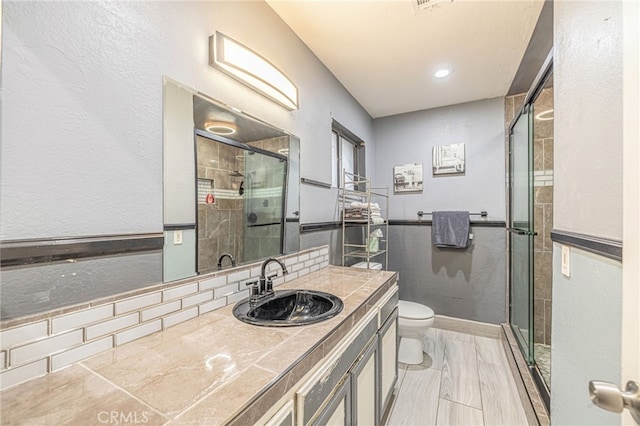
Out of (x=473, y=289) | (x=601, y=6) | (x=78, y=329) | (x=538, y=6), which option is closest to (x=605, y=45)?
(x=601, y=6)

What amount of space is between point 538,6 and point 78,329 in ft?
8.32

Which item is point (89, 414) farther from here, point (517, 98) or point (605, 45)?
point (517, 98)

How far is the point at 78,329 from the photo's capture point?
736mm

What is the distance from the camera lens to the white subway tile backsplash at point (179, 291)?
3.17 feet

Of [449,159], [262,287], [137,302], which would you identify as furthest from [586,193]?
[449,159]

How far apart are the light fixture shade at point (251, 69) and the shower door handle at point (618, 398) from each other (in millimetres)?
1532

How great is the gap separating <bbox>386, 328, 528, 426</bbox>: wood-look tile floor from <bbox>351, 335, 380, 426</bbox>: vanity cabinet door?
0.45 metres

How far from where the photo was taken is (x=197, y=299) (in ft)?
3.51

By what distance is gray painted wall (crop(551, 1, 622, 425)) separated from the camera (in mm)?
702

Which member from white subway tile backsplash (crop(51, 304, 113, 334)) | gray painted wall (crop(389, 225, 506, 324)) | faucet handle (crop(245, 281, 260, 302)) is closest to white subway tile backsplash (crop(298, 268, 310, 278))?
faucet handle (crop(245, 281, 260, 302))

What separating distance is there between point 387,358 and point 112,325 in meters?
1.36

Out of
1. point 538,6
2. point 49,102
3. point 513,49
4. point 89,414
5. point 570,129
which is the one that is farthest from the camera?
point 513,49

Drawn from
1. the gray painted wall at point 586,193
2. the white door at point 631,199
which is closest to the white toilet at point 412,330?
the gray painted wall at point 586,193

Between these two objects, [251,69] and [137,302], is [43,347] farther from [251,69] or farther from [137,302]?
[251,69]
